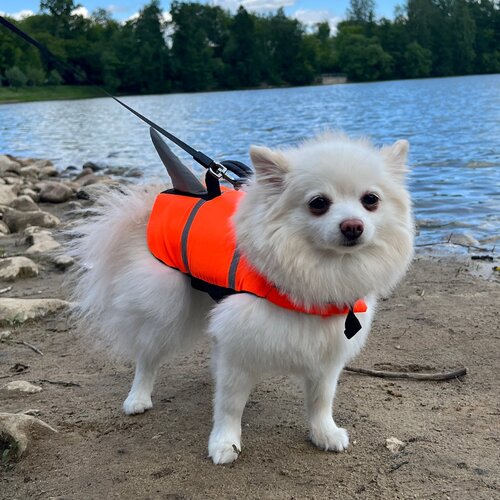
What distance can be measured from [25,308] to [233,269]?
257cm

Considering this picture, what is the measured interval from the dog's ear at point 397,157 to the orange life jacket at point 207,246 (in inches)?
23.8

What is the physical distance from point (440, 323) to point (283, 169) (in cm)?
239

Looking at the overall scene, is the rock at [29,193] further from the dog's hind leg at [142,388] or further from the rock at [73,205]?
the dog's hind leg at [142,388]

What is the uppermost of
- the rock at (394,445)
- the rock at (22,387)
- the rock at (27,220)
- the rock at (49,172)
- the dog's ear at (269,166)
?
the dog's ear at (269,166)

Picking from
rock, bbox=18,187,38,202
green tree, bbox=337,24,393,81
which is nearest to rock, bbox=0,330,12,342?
rock, bbox=18,187,38,202

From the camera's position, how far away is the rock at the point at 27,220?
848 centimetres

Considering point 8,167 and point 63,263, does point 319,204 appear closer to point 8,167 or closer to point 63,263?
point 63,263

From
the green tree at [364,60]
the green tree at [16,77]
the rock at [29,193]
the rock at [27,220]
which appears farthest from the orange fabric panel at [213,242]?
the green tree at [364,60]

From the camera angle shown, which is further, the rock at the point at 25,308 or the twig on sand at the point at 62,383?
the rock at the point at 25,308

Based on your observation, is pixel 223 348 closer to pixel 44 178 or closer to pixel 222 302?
pixel 222 302

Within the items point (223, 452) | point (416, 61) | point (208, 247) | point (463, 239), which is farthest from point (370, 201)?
point (416, 61)

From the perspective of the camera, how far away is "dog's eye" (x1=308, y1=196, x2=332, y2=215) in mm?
2543

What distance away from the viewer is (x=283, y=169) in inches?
103

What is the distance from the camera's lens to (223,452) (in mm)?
2861
